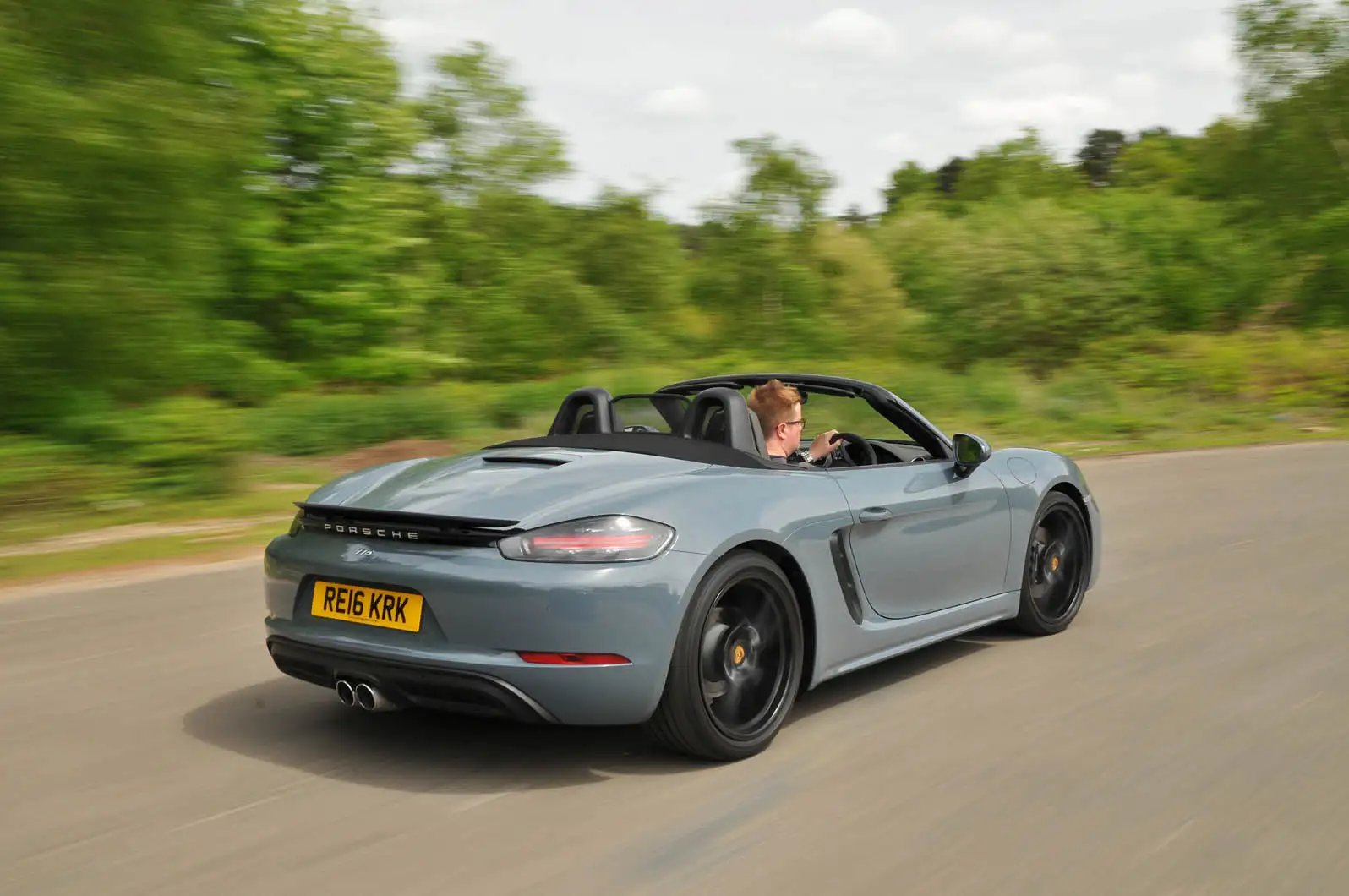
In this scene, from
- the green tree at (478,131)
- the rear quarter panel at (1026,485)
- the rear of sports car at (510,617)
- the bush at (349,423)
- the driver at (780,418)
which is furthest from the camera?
the green tree at (478,131)

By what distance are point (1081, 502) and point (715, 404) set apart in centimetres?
232

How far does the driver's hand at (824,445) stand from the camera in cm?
516

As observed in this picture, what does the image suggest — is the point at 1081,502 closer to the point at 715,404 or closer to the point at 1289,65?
the point at 715,404

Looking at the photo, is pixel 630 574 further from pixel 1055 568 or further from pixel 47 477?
pixel 47 477

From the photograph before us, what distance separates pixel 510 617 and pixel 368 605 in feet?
1.68

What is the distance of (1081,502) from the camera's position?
20.2 feet

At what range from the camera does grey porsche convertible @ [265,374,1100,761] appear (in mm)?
3656

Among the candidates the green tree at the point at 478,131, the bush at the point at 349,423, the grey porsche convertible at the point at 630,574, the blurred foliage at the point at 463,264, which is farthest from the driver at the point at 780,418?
the green tree at the point at 478,131

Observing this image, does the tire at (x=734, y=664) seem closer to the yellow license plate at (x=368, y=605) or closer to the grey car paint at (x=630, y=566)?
the grey car paint at (x=630, y=566)

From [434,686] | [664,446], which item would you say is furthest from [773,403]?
[434,686]

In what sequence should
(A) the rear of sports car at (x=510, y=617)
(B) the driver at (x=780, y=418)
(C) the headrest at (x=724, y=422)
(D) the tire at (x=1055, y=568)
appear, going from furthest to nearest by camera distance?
1. (D) the tire at (x=1055, y=568)
2. (B) the driver at (x=780, y=418)
3. (C) the headrest at (x=724, y=422)
4. (A) the rear of sports car at (x=510, y=617)

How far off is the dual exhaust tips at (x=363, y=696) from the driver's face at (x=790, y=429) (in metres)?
1.94

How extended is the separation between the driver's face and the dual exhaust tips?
1939mm

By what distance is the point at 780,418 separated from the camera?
5098 millimetres
